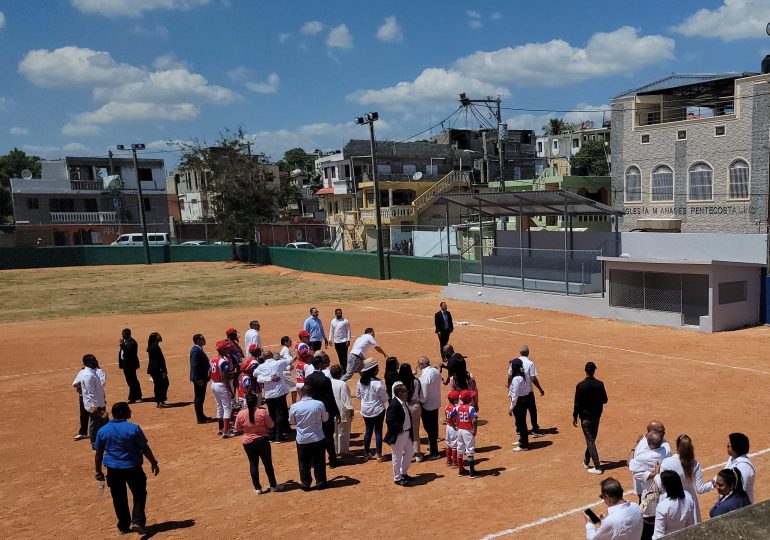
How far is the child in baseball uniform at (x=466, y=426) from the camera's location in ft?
30.8

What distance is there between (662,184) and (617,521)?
A: 39.1 meters

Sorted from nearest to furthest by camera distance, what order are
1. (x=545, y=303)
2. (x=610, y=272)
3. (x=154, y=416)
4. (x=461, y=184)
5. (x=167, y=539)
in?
1. (x=167, y=539)
2. (x=154, y=416)
3. (x=610, y=272)
4. (x=545, y=303)
5. (x=461, y=184)

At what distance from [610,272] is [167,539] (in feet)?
67.2

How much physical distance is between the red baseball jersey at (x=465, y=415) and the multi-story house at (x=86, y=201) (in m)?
59.9

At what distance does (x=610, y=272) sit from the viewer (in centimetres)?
2473

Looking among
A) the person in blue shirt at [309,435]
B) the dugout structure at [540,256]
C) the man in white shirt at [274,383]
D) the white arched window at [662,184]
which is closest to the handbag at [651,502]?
the person in blue shirt at [309,435]

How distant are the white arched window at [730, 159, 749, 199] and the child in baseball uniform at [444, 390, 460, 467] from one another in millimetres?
33363

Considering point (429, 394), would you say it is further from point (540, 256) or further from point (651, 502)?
point (540, 256)

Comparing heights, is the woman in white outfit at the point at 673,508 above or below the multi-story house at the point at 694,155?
below

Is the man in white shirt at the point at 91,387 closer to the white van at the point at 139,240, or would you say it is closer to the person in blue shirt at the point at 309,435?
the person in blue shirt at the point at 309,435

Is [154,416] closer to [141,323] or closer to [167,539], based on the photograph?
[167,539]

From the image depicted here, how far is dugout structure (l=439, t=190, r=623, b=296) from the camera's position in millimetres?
27766

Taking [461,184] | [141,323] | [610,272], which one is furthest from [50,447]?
[461,184]

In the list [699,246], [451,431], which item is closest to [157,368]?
[451,431]
